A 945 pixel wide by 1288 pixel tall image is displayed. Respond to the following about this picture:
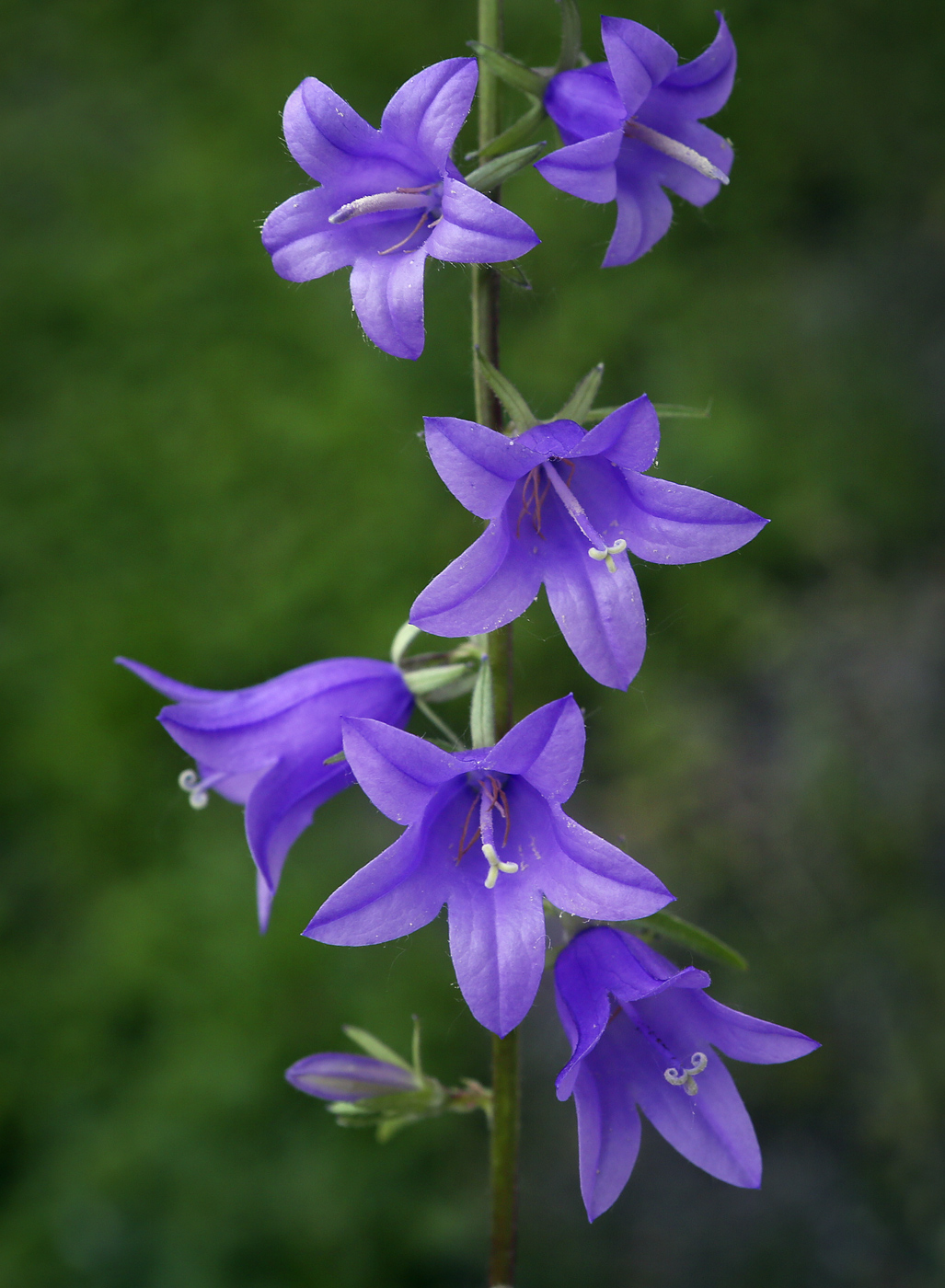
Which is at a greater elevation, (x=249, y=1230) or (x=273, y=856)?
(x=273, y=856)

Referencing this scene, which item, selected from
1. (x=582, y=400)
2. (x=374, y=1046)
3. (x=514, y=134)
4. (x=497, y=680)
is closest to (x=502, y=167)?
(x=514, y=134)

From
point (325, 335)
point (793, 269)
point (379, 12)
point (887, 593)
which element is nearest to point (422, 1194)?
point (887, 593)

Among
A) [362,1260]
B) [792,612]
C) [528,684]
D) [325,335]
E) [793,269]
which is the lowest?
[362,1260]

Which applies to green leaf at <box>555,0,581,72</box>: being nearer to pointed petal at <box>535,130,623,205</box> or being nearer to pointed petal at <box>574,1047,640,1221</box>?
pointed petal at <box>535,130,623,205</box>

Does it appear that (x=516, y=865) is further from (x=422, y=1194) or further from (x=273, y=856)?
(x=422, y=1194)

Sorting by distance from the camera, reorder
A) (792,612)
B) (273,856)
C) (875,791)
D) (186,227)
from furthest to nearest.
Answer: (186,227)
(792,612)
(875,791)
(273,856)

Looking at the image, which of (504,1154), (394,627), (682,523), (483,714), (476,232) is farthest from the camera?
(394,627)

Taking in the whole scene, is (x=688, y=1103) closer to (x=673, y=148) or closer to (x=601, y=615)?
(x=601, y=615)

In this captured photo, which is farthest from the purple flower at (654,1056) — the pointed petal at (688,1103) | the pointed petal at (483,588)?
the pointed petal at (483,588)
